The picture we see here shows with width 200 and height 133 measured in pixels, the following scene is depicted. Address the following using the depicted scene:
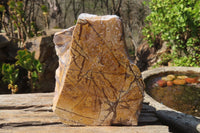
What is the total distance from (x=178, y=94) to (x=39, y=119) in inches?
93.1

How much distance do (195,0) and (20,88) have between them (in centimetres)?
433

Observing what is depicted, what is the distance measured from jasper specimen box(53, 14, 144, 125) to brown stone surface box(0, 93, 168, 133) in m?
0.08

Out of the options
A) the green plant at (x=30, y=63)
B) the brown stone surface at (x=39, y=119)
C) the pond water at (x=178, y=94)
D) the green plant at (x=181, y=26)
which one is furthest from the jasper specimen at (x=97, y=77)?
the green plant at (x=181, y=26)

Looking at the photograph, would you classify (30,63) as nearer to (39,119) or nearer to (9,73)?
(9,73)

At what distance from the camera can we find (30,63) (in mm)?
3943

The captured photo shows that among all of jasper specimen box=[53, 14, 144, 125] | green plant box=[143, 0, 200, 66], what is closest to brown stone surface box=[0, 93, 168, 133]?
jasper specimen box=[53, 14, 144, 125]

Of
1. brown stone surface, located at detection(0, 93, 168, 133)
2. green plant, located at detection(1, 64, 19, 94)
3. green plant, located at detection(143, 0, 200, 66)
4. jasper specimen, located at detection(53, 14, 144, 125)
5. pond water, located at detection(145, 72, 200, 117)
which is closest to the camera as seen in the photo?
jasper specimen, located at detection(53, 14, 144, 125)

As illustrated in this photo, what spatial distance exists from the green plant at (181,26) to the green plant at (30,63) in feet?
9.33

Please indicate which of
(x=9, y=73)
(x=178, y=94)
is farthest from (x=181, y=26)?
(x=9, y=73)

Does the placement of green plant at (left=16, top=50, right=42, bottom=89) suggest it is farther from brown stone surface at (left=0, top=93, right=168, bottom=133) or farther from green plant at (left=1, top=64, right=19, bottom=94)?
brown stone surface at (left=0, top=93, right=168, bottom=133)

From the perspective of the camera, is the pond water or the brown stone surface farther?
the pond water

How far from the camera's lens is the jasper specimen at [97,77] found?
133 cm

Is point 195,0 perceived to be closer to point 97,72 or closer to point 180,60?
point 180,60

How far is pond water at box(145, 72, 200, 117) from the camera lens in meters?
2.75
